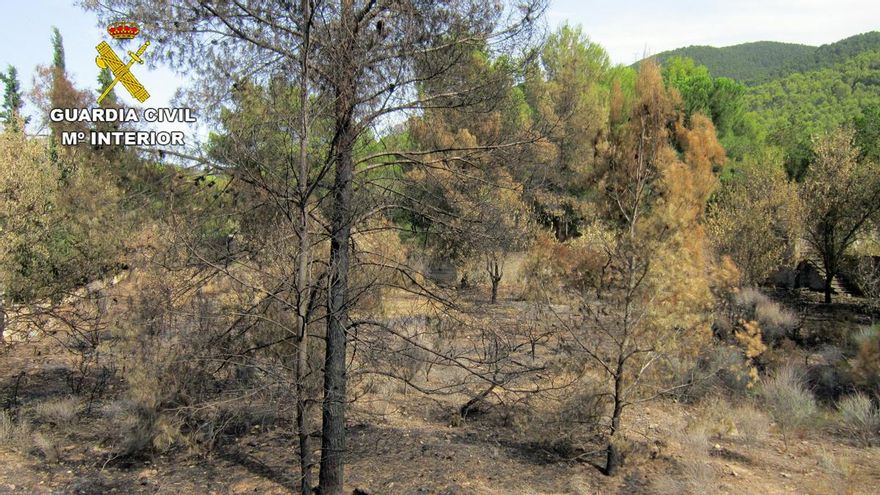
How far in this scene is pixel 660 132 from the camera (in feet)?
25.9

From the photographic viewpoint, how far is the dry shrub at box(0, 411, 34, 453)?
7.38m

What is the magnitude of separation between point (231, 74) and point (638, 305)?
16.4 ft

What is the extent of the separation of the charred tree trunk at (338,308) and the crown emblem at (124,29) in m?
2.10

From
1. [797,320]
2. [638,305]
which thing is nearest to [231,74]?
[638,305]

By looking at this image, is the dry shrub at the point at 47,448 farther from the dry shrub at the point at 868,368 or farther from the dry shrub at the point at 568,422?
the dry shrub at the point at 868,368

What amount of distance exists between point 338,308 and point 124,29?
341 cm

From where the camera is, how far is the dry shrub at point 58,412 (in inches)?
323

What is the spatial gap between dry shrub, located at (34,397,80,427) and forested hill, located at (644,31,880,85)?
295 feet

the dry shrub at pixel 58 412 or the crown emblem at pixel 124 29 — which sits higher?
the crown emblem at pixel 124 29

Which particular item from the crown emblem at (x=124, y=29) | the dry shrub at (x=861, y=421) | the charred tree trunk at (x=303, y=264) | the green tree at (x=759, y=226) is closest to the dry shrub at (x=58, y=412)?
the charred tree trunk at (x=303, y=264)

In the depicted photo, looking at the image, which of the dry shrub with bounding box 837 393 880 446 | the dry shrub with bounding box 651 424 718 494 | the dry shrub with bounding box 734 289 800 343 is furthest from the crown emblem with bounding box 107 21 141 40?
the dry shrub with bounding box 734 289 800 343

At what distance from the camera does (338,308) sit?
5.82 m

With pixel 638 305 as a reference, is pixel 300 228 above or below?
above

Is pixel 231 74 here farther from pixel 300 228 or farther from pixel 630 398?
pixel 630 398
